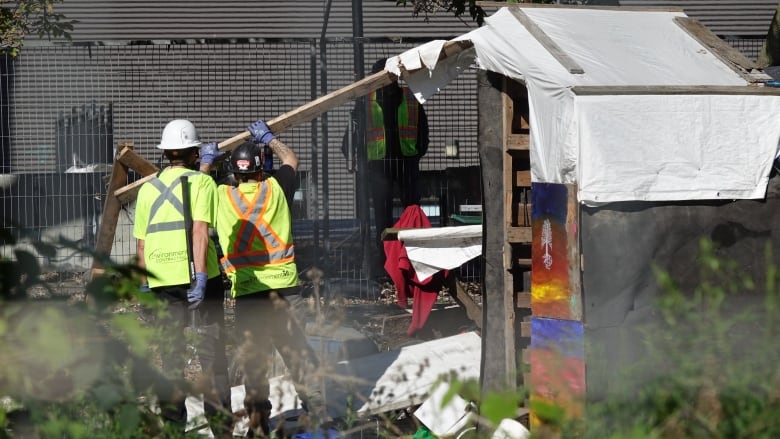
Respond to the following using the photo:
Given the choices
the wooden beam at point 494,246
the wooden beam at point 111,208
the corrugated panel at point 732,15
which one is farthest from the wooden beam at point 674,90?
the corrugated panel at point 732,15

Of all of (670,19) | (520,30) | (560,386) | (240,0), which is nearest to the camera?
(560,386)

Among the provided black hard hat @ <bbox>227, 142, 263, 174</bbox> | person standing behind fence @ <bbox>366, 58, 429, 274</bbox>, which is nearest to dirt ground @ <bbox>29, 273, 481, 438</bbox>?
person standing behind fence @ <bbox>366, 58, 429, 274</bbox>

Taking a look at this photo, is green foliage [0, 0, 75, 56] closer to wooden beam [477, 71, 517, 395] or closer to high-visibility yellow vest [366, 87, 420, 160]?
high-visibility yellow vest [366, 87, 420, 160]

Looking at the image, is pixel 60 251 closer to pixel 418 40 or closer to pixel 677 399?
pixel 677 399

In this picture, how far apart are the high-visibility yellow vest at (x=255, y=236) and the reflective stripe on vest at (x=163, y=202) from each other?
41cm

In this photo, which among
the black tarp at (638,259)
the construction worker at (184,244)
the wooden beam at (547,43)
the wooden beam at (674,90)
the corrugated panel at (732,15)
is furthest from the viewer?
the corrugated panel at (732,15)

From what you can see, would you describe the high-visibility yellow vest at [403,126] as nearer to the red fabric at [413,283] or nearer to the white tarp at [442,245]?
the red fabric at [413,283]

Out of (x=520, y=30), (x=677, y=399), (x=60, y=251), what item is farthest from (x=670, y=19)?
(x=60, y=251)

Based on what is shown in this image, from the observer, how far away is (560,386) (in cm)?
496

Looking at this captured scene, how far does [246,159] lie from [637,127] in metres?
2.60

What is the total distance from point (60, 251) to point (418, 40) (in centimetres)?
812

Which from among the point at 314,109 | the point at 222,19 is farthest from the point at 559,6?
the point at 222,19

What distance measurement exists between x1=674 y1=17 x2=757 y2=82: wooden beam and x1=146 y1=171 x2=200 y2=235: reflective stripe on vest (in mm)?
3357

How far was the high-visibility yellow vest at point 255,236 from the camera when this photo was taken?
7008 millimetres
